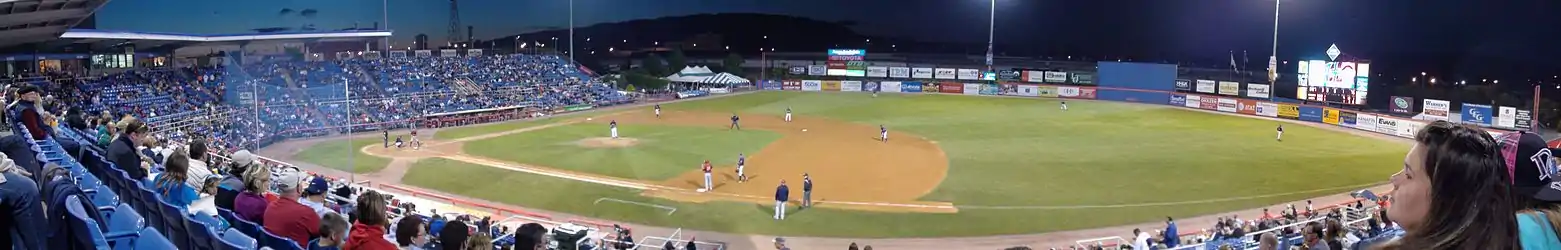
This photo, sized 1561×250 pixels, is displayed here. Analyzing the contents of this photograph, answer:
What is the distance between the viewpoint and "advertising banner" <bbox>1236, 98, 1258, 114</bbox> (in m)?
56.4

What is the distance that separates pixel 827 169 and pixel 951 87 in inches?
1751

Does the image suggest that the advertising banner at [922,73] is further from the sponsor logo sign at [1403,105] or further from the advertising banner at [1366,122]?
the sponsor logo sign at [1403,105]

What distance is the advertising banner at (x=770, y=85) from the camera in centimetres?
8066

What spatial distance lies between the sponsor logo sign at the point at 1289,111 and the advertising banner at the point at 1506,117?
9.59 metres

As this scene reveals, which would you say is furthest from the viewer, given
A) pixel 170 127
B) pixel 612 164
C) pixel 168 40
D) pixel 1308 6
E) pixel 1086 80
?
pixel 1308 6

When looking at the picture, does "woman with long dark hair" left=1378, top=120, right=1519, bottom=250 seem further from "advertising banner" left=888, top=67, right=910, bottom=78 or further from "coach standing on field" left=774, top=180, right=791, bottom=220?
"advertising banner" left=888, top=67, right=910, bottom=78

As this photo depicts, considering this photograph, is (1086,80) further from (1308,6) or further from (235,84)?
(235,84)

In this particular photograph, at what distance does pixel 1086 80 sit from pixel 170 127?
200 feet

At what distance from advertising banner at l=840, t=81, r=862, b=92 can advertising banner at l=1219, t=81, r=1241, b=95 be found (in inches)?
1076

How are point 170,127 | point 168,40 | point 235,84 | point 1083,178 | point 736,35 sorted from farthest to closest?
point 736,35, point 168,40, point 235,84, point 170,127, point 1083,178

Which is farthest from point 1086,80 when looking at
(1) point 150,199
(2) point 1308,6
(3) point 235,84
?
(1) point 150,199

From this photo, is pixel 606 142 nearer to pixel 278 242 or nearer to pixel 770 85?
pixel 278 242

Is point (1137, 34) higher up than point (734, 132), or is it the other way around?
point (1137, 34)

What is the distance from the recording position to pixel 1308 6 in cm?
8562
